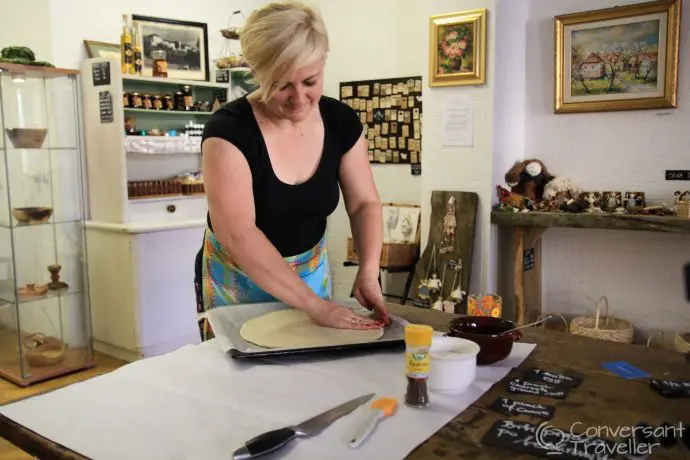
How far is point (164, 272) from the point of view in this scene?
3.82 metres

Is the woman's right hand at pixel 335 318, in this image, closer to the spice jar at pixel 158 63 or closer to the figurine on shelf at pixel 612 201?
the figurine on shelf at pixel 612 201

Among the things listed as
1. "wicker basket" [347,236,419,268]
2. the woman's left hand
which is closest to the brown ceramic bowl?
the woman's left hand

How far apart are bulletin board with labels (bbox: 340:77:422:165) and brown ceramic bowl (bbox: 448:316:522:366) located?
115 inches

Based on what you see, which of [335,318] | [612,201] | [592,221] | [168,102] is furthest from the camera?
[168,102]

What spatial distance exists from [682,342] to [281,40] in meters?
2.52

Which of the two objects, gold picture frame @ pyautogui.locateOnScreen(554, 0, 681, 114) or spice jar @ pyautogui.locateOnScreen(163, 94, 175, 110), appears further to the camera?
spice jar @ pyautogui.locateOnScreen(163, 94, 175, 110)

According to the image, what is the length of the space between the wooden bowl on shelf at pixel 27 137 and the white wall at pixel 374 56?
207cm

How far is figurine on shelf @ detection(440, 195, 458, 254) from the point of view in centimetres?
352

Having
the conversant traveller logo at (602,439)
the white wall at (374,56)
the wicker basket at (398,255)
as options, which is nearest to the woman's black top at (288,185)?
the conversant traveller logo at (602,439)

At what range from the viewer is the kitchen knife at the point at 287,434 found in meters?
0.91

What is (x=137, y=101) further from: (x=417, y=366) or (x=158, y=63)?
(x=417, y=366)

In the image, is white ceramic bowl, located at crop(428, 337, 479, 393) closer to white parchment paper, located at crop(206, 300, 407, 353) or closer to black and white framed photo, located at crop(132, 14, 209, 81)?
white parchment paper, located at crop(206, 300, 407, 353)

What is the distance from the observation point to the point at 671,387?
3.74 feet

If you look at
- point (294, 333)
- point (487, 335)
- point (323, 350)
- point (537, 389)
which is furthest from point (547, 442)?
point (294, 333)
